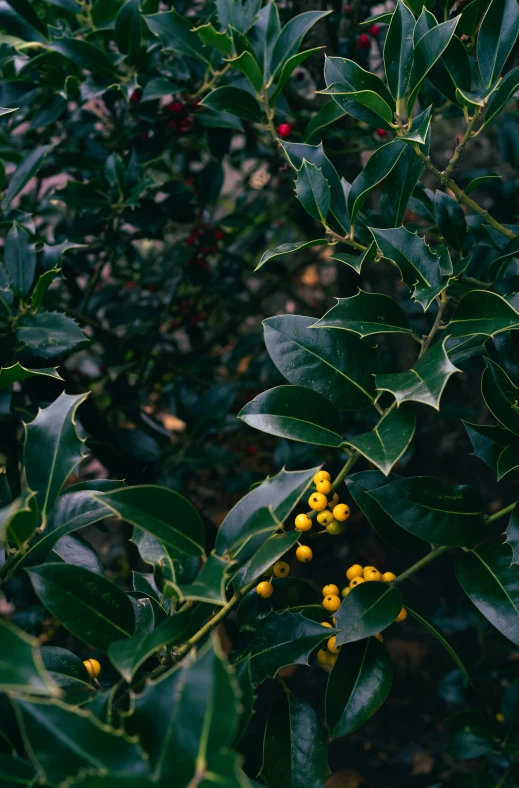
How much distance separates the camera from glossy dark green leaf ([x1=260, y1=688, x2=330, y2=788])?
84cm

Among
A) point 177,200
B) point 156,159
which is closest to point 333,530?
point 156,159

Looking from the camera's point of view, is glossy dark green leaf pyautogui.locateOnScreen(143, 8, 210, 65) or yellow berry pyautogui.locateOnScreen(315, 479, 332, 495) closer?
yellow berry pyautogui.locateOnScreen(315, 479, 332, 495)

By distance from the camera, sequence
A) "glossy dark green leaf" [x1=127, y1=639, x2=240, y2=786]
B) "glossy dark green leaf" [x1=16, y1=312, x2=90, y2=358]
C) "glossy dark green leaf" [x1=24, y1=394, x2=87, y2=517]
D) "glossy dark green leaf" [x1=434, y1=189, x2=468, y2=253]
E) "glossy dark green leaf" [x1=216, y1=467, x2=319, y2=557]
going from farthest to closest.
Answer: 1. "glossy dark green leaf" [x1=16, y1=312, x2=90, y2=358]
2. "glossy dark green leaf" [x1=434, y1=189, x2=468, y2=253]
3. "glossy dark green leaf" [x1=24, y1=394, x2=87, y2=517]
4. "glossy dark green leaf" [x1=216, y1=467, x2=319, y2=557]
5. "glossy dark green leaf" [x1=127, y1=639, x2=240, y2=786]

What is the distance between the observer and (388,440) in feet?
2.53

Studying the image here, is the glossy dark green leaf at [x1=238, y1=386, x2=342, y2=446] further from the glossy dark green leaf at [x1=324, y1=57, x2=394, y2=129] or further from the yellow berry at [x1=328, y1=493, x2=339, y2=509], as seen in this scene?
the glossy dark green leaf at [x1=324, y1=57, x2=394, y2=129]

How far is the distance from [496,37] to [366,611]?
77 cm

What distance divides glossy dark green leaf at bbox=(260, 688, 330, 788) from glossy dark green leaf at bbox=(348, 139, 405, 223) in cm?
66

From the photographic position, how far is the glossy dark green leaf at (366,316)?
2.77 ft

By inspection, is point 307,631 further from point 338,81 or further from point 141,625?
point 338,81

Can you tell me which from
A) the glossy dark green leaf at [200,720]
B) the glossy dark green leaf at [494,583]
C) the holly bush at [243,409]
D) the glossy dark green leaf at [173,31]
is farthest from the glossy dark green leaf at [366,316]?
the glossy dark green leaf at [173,31]

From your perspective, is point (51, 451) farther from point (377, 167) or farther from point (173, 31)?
point (173, 31)

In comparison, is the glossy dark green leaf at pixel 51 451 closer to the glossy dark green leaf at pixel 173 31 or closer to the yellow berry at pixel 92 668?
the yellow berry at pixel 92 668

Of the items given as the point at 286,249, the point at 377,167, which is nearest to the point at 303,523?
the point at 286,249

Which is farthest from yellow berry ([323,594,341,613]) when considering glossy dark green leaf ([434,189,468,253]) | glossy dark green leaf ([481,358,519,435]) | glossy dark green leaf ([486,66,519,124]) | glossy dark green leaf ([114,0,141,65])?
glossy dark green leaf ([114,0,141,65])
